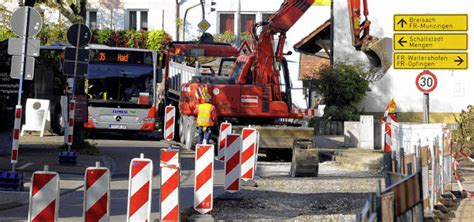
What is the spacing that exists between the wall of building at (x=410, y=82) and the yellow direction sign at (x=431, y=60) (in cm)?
2024

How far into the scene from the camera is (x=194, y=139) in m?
26.3

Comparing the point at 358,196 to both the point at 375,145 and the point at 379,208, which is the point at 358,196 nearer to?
the point at 379,208

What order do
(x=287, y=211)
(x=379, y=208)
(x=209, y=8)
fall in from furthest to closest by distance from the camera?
(x=209, y=8), (x=287, y=211), (x=379, y=208)

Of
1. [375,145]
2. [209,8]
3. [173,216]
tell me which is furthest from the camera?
[209,8]

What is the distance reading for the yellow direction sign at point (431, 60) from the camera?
19.6 metres

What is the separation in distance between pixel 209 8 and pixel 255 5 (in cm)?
234

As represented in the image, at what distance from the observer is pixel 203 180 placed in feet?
41.7

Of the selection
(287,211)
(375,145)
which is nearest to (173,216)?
(287,211)

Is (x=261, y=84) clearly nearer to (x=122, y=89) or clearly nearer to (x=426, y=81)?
(x=426, y=81)

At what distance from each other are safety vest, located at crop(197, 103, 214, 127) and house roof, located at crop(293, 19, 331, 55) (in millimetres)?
18668

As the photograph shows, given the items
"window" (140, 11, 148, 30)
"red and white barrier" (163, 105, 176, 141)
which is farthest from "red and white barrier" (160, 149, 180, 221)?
"window" (140, 11, 148, 30)

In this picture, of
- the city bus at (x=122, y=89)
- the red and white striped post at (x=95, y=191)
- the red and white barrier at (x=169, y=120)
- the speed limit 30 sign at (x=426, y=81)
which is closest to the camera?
the red and white striped post at (x=95, y=191)

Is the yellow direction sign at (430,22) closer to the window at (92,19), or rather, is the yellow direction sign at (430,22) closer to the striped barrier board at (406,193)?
the striped barrier board at (406,193)

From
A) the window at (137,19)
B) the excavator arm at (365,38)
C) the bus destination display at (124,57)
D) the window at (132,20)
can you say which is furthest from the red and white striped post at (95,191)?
the window at (132,20)
